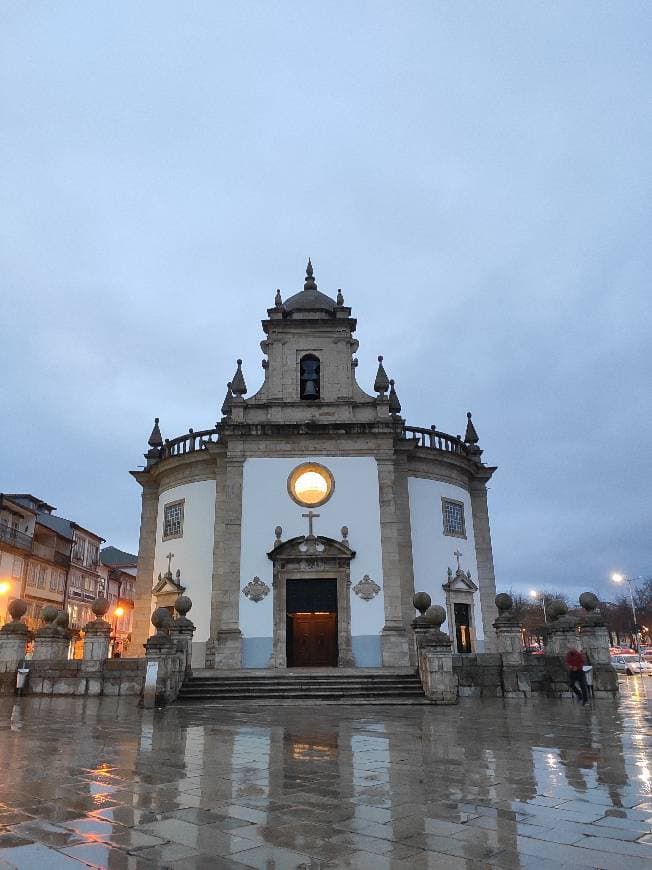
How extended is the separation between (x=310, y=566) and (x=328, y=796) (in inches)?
661

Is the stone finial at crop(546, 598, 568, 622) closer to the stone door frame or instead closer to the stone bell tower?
the stone door frame

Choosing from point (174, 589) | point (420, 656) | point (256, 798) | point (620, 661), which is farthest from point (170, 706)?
point (620, 661)

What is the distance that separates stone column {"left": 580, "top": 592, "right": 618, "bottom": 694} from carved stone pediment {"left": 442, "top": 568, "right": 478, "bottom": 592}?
595cm

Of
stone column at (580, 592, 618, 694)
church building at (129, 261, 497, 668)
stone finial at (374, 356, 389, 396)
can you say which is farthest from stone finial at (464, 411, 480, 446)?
stone column at (580, 592, 618, 694)

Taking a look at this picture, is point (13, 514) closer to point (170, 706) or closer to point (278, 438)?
point (278, 438)

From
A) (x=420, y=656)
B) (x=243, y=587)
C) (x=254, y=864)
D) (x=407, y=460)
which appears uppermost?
(x=407, y=460)

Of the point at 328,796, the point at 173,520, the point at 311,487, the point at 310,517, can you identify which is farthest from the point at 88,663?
the point at 328,796

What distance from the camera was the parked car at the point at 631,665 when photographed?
1524 inches

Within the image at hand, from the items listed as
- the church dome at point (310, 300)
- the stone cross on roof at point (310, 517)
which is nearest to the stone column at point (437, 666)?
the stone cross on roof at point (310, 517)

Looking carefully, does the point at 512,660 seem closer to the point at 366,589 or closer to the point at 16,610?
the point at 366,589

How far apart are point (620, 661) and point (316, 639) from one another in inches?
1201

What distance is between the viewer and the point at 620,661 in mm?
43844

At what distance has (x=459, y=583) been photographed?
25500 mm

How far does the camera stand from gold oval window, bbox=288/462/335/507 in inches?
944
